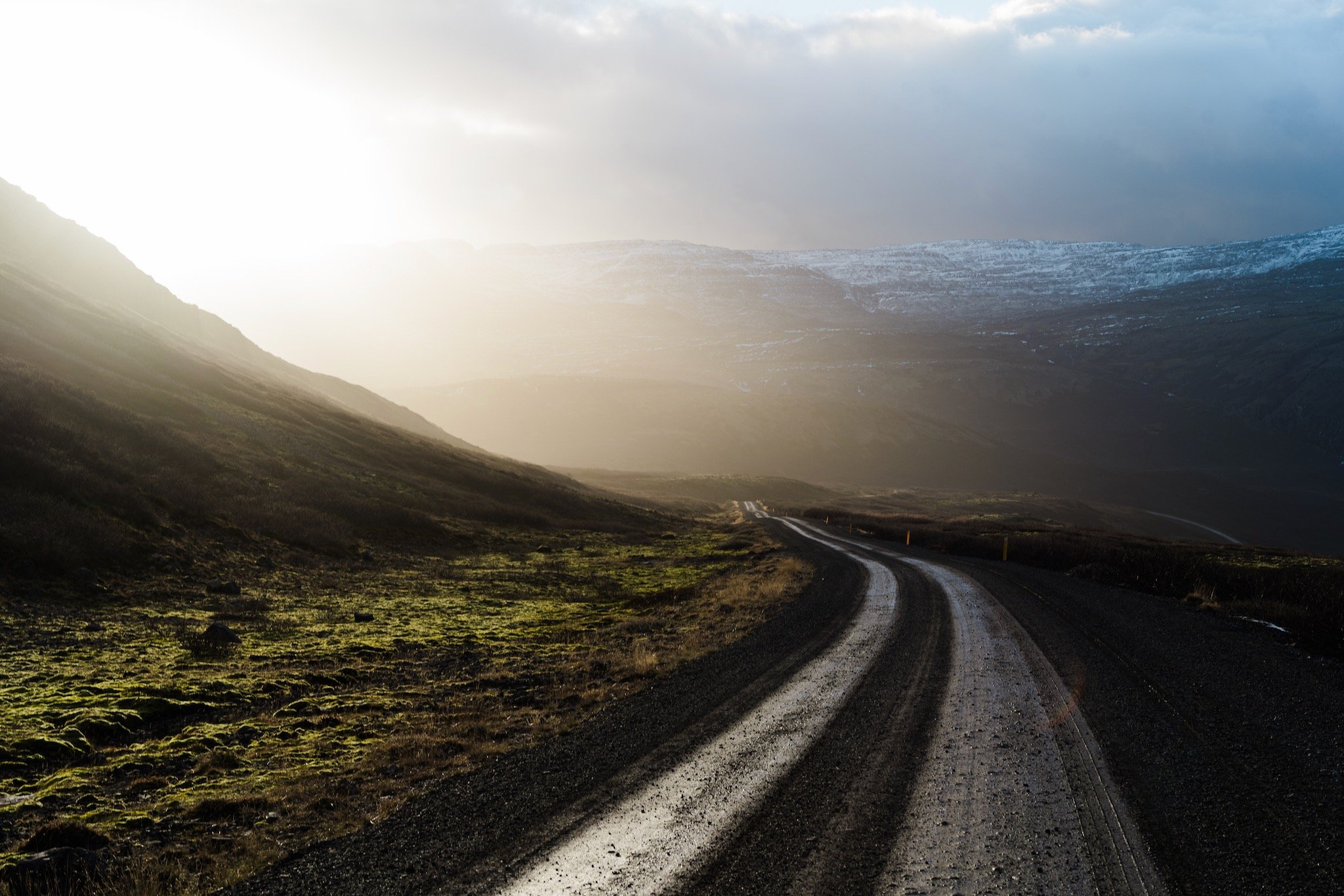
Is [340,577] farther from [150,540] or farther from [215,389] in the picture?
[215,389]

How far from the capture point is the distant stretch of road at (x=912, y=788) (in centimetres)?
533

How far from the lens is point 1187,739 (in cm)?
820

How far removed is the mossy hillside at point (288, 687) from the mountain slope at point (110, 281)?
67742mm

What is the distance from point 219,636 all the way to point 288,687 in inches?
131

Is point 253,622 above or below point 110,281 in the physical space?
below

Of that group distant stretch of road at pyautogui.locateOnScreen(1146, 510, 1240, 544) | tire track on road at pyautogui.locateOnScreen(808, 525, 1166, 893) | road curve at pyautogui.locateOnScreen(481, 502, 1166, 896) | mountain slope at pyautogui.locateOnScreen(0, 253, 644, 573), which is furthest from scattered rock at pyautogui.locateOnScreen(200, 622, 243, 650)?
distant stretch of road at pyautogui.locateOnScreen(1146, 510, 1240, 544)

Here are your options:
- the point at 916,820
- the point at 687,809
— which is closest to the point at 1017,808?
the point at 916,820

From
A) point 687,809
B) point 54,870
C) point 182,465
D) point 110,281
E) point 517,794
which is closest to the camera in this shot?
point 54,870

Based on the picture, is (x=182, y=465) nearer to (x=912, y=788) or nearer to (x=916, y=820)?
(x=912, y=788)

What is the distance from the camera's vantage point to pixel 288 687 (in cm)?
1080

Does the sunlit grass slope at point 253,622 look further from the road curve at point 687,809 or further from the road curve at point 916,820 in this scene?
the road curve at point 916,820

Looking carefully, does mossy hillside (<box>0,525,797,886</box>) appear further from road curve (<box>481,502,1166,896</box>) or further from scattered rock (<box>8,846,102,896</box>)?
road curve (<box>481,502,1166,896</box>)

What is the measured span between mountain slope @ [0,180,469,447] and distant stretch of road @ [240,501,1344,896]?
80.1 meters

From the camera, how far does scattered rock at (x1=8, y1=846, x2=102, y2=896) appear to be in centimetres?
481
